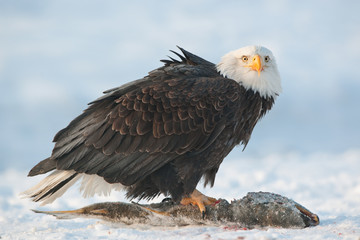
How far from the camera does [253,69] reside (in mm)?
9297

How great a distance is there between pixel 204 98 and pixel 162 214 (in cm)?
202

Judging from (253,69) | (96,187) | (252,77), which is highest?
(253,69)

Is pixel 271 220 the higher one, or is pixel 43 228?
pixel 271 220

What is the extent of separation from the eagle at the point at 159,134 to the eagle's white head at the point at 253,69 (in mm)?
18

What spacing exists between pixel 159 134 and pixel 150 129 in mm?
197

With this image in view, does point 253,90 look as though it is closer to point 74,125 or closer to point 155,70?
point 155,70

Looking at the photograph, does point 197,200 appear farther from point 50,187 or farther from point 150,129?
point 50,187

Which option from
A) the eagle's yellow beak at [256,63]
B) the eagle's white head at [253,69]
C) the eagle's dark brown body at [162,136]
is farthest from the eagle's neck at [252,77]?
the eagle's dark brown body at [162,136]

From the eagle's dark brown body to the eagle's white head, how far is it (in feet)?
1.09

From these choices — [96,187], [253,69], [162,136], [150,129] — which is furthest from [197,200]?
[253,69]

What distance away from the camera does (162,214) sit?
8.82 meters

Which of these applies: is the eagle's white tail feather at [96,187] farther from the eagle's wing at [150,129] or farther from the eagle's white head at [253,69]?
the eagle's white head at [253,69]

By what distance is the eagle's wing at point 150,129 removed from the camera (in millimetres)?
8609

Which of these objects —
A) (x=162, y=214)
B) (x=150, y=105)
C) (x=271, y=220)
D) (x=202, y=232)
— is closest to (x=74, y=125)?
(x=150, y=105)
